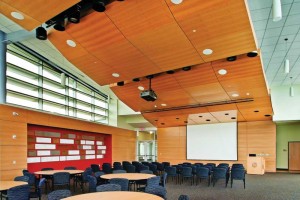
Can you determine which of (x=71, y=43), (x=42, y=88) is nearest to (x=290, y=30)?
(x=71, y=43)

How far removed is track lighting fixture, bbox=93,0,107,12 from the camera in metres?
5.45

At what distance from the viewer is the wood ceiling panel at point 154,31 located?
568 cm

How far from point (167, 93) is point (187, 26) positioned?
621cm

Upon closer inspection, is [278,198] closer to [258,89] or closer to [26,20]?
[258,89]

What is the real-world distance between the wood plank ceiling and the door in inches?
287

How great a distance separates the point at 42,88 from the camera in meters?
13.2

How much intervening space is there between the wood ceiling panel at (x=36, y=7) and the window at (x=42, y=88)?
6.49 meters

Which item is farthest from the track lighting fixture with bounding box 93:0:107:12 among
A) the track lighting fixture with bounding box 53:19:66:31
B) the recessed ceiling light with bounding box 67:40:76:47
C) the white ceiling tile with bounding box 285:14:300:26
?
the white ceiling tile with bounding box 285:14:300:26

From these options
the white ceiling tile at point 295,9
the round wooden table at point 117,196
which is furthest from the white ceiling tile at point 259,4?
the round wooden table at point 117,196

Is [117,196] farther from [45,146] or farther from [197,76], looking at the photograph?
[45,146]

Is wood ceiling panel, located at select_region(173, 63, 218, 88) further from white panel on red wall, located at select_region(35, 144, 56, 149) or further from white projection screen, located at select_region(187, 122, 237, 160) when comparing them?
white projection screen, located at select_region(187, 122, 237, 160)

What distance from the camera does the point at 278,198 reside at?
8.58 metres

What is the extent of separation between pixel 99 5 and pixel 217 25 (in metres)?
2.82

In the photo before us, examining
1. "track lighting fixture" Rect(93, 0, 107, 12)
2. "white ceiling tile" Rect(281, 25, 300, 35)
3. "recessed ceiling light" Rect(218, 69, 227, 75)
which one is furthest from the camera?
"recessed ceiling light" Rect(218, 69, 227, 75)
